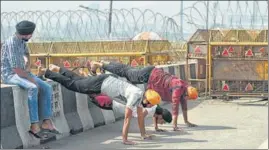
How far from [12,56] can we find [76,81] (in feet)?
4.93

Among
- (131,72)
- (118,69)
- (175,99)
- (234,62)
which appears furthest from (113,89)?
(234,62)

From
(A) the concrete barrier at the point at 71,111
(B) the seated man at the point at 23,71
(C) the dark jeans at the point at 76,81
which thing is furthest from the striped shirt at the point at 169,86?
(B) the seated man at the point at 23,71

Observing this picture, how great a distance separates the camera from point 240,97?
1533 cm

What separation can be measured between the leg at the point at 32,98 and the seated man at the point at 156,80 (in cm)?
224

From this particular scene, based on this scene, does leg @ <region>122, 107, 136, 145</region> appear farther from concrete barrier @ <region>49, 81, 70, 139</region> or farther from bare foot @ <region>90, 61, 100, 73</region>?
bare foot @ <region>90, 61, 100, 73</region>

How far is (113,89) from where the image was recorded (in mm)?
8891

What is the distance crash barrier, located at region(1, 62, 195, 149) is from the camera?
8.01m

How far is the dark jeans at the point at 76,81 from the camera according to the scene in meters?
9.12

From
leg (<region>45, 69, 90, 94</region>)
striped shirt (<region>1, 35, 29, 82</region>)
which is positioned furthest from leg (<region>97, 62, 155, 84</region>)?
striped shirt (<region>1, 35, 29, 82</region>)

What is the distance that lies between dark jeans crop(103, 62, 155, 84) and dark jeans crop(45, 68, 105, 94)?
34.5 inches

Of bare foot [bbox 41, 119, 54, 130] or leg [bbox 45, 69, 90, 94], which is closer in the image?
bare foot [bbox 41, 119, 54, 130]

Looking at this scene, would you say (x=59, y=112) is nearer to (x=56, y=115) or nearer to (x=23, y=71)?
(x=56, y=115)

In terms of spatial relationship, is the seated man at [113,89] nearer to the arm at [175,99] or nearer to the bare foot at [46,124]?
the bare foot at [46,124]

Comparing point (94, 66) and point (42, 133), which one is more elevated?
point (94, 66)
